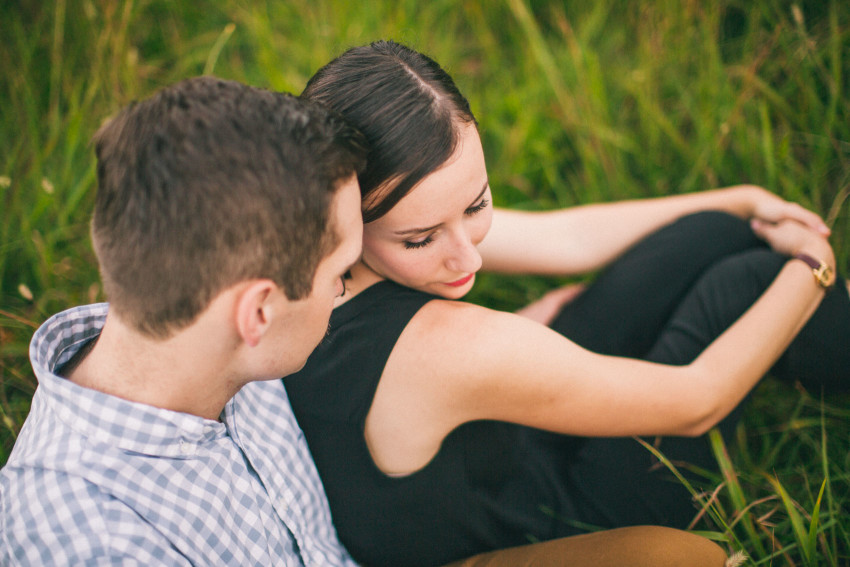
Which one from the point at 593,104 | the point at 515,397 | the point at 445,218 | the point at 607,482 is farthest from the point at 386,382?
the point at 593,104

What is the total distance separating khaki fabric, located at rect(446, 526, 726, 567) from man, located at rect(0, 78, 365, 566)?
Answer: 0.70 metres

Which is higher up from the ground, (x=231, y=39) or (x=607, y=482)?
(x=231, y=39)

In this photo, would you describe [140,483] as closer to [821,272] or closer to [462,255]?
[462,255]

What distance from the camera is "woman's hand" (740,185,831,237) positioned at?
2188 mm

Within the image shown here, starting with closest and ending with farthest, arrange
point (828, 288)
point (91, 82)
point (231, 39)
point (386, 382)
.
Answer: point (386, 382), point (828, 288), point (91, 82), point (231, 39)

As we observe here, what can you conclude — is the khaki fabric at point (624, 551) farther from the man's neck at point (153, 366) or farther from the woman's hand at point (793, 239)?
the woman's hand at point (793, 239)

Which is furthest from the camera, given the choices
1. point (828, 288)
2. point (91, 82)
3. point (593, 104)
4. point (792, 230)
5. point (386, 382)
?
point (593, 104)

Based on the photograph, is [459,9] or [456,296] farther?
[459,9]

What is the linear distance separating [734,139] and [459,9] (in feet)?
6.72

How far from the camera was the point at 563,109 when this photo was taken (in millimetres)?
3068

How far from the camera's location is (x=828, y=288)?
6.61 feet

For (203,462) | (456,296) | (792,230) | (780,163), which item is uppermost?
(780,163)

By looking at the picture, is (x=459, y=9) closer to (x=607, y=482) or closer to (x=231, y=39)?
(x=231, y=39)

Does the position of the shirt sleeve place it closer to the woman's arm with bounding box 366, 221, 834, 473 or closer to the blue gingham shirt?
the blue gingham shirt
